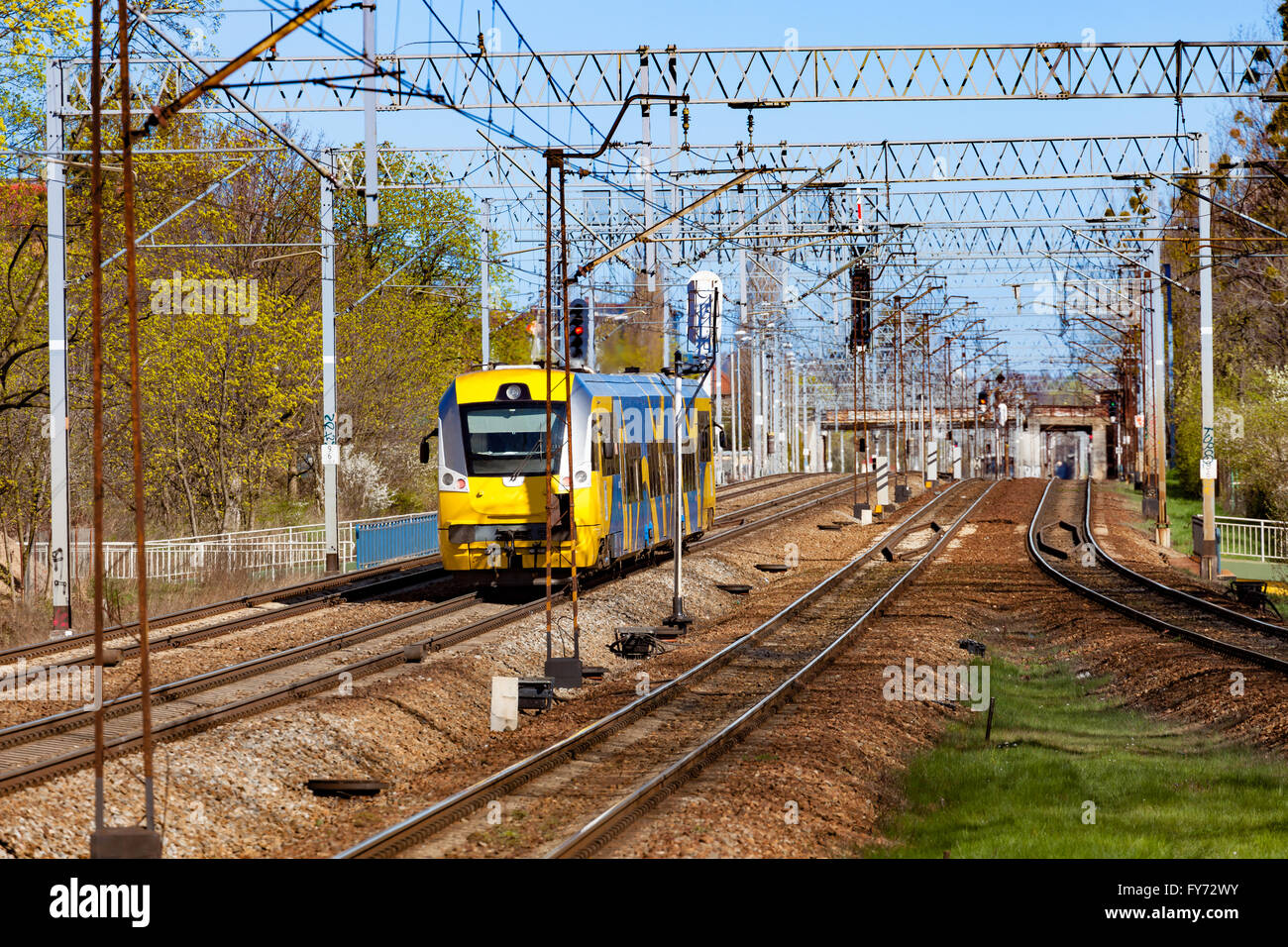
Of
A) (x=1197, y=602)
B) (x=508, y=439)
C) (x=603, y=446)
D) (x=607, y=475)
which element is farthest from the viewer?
(x=1197, y=602)

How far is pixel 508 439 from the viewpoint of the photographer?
77.8 feet

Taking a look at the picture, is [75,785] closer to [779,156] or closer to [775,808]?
[775,808]

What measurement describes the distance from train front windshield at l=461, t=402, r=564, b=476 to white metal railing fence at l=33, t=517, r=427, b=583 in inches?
277

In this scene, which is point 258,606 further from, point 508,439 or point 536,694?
point 536,694

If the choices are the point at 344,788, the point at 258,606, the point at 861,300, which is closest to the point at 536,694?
the point at 344,788

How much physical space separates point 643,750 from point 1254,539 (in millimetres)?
34846

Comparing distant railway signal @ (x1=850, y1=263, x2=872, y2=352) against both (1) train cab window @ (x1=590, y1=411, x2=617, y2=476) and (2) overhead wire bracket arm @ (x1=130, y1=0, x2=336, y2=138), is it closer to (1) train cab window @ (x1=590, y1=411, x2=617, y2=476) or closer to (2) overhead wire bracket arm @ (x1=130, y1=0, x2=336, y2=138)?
(1) train cab window @ (x1=590, y1=411, x2=617, y2=476)

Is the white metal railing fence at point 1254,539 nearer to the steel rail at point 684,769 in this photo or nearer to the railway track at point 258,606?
the steel rail at point 684,769

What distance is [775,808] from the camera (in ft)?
35.9

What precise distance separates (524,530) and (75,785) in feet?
40.7

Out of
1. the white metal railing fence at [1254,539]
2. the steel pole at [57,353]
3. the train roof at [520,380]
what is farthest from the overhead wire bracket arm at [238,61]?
the white metal railing fence at [1254,539]

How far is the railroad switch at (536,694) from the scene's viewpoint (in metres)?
16.4
